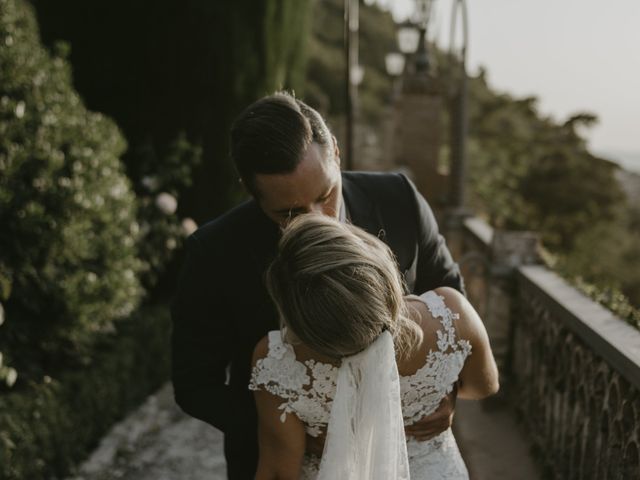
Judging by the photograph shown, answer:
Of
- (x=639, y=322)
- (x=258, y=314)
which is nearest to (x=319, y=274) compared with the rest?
(x=258, y=314)

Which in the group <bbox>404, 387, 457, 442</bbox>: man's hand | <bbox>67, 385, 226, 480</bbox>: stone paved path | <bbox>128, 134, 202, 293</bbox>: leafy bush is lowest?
<bbox>67, 385, 226, 480</bbox>: stone paved path

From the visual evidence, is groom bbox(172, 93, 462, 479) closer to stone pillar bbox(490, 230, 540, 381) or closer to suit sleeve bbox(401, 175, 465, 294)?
suit sleeve bbox(401, 175, 465, 294)

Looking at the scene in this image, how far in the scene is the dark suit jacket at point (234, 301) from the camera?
2.00 m

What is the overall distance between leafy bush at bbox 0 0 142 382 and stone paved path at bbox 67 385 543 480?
0.76 m

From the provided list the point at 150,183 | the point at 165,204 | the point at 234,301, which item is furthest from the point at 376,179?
the point at 150,183

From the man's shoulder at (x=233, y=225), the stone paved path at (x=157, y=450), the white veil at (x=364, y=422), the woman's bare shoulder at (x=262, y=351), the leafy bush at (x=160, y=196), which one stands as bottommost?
the stone paved path at (x=157, y=450)

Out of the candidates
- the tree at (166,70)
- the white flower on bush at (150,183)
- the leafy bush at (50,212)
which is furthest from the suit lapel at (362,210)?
the tree at (166,70)

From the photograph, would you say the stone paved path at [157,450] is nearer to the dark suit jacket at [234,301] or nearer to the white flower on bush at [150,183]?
the white flower on bush at [150,183]

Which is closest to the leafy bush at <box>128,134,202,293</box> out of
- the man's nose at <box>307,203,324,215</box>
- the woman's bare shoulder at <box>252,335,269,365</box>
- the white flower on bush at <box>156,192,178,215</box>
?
the white flower on bush at <box>156,192,178,215</box>

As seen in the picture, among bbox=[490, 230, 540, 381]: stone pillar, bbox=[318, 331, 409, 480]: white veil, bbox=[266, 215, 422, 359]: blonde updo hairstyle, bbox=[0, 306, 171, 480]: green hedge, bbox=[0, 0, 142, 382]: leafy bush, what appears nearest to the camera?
bbox=[266, 215, 422, 359]: blonde updo hairstyle

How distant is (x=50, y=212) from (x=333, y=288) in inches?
122

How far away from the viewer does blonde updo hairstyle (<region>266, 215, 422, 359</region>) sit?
58.2 inches

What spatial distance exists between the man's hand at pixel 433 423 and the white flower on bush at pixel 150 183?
4.52 metres

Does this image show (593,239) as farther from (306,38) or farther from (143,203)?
(143,203)
